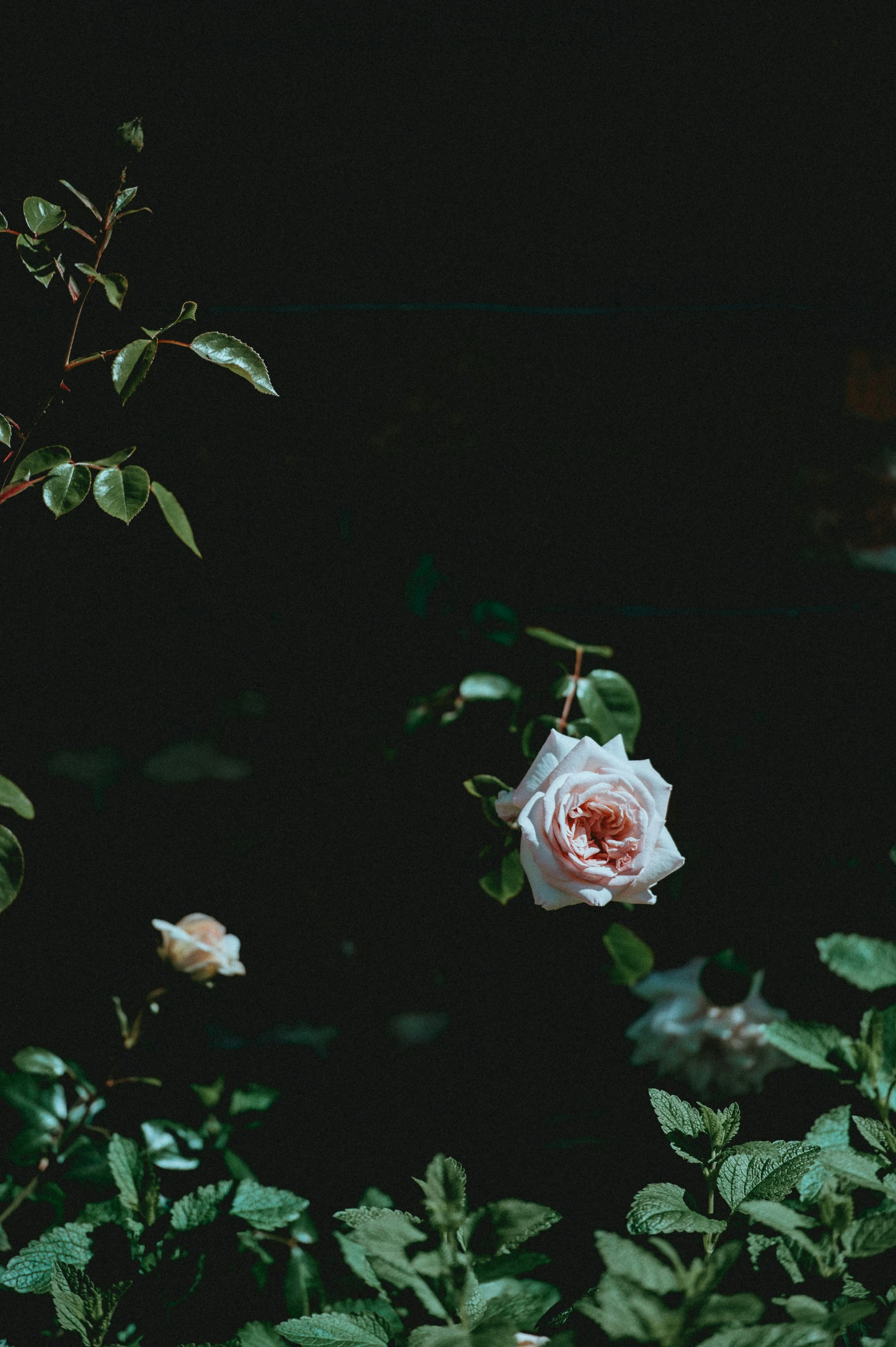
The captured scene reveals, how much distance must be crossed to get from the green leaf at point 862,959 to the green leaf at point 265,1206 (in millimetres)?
673

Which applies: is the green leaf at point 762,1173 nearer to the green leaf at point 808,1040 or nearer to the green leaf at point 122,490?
the green leaf at point 808,1040

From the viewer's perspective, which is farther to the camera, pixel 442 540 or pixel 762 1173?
pixel 442 540

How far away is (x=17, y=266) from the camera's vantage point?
3.61 feet

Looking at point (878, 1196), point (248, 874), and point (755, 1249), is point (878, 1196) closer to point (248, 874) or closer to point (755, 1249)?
point (755, 1249)

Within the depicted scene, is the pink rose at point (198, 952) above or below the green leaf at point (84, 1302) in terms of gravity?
below

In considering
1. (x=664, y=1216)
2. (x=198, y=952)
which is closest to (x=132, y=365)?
(x=198, y=952)

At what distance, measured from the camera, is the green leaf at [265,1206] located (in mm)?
933

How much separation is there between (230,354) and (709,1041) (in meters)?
1.08

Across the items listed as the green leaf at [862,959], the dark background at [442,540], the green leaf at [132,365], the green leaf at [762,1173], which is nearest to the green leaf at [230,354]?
the green leaf at [132,365]

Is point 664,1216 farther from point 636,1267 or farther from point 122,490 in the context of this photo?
point 122,490

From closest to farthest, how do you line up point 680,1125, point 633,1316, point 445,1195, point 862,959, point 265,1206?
point 633,1316 < point 445,1195 < point 680,1125 < point 265,1206 < point 862,959

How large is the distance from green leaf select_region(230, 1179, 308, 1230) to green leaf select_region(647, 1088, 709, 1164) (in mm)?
448

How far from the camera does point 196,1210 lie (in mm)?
870

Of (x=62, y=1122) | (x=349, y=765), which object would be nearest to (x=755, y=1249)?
(x=349, y=765)
